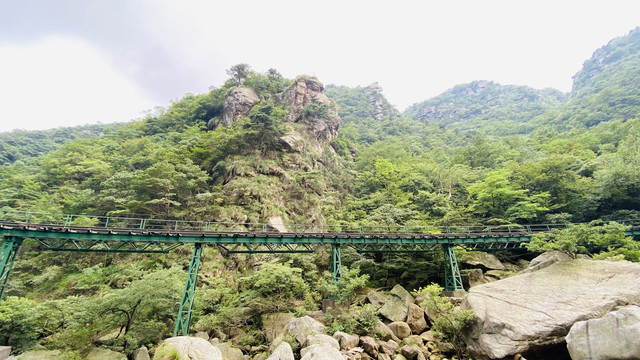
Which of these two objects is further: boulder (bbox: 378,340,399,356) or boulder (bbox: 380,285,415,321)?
boulder (bbox: 380,285,415,321)

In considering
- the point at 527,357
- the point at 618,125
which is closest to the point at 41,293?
the point at 527,357

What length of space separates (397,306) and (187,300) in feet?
42.0

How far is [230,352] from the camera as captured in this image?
12.8 m

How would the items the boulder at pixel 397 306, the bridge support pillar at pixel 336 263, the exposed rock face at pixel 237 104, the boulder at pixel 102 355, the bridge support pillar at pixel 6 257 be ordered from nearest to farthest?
the boulder at pixel 102 355 → the bridge support pillar at pixel 6 257 → the boulder at pixel 397 306 → the bridge support pillar at pixel 336 263 → the exposed rock face at pixel 237 104

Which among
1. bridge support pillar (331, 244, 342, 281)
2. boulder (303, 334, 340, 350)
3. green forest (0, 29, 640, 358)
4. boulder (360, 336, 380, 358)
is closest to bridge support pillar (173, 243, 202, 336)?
green forest (0, 29, 640, 358)

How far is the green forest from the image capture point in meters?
14.2

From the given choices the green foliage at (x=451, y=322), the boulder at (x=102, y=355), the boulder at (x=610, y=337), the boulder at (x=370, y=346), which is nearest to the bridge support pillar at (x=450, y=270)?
the green foliage at (x=451, y=322)

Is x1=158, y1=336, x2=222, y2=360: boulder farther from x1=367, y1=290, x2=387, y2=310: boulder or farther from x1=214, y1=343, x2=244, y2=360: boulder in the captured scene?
x1=367, y1=290, x2=387, y2=310: boulder

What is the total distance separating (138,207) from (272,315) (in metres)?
17.4

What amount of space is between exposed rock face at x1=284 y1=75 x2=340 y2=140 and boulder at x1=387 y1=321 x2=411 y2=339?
113ft

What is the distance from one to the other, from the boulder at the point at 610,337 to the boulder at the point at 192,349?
12.2 metres

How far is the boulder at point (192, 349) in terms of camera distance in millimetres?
7854

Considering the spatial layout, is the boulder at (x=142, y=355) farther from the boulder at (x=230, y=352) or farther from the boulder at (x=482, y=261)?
the boulder at (x=482, y=261)

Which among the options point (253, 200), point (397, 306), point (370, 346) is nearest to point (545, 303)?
point (397, 306)
